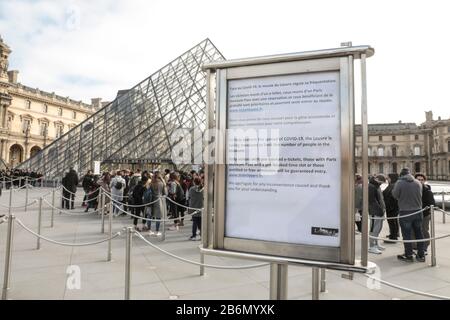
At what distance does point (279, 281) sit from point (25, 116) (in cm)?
6593

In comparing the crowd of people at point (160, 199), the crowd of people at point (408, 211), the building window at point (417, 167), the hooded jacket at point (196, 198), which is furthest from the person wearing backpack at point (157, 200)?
the building window at point (417, 167)

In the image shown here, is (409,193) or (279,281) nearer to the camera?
(279,281)

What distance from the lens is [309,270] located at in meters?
4.78

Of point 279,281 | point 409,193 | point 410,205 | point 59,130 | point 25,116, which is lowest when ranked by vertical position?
point 279,281

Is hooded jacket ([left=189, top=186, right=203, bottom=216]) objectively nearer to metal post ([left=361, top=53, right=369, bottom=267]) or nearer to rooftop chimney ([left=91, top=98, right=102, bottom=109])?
metal post ([left=361, top=53, right=369, bottom=267])

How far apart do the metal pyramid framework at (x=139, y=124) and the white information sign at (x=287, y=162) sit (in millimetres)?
18957

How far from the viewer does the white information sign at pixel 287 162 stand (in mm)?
1784

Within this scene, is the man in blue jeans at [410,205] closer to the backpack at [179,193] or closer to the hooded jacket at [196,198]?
the hooded jacket at [196,198]

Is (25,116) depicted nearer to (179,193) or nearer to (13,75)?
(13,75)

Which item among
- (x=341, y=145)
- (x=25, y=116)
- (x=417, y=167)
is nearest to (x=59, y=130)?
(x=25, y=116)

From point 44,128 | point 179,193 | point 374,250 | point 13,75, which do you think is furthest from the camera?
point 44,128

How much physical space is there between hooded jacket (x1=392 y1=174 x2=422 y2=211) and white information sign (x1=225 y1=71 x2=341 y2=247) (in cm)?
465

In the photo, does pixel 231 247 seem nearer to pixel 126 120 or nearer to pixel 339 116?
pixel 339 116

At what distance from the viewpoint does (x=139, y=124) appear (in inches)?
914
